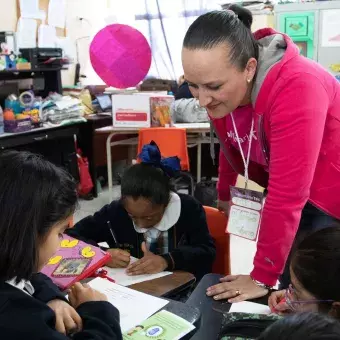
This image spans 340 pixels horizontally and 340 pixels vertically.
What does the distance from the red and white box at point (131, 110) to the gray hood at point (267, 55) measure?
2316 millimetres

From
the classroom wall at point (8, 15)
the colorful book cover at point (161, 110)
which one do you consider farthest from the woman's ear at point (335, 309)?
the classroom wall at point (8, 15)

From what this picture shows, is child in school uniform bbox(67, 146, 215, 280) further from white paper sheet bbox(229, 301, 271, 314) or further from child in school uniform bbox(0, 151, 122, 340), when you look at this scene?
child in school uniform bbox(0, 151, 122, 340)

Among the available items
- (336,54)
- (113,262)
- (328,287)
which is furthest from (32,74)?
(328,287)

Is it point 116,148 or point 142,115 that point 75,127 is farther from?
point 116,148

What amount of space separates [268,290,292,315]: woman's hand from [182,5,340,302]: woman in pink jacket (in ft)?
0.16

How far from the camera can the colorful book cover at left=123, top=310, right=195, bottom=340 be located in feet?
3.04

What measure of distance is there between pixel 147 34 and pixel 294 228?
4.30 metres

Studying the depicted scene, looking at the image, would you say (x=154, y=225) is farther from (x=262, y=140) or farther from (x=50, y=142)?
(x=50, y=142)

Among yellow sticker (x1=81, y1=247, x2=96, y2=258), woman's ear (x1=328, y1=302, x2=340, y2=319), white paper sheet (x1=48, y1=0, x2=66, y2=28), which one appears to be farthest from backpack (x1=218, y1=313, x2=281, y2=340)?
white paper sheet (x1=48, y1=0, x2=66, y2=28)

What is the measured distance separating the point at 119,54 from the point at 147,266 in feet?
9.47

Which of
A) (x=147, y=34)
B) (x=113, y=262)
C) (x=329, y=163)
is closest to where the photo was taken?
(x=329, y=163)

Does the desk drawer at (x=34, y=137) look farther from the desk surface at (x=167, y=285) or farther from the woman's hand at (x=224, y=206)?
the desk surface at (x=167, y=285)

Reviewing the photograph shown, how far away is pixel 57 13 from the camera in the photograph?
165 inches

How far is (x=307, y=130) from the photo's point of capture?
1.04 m
